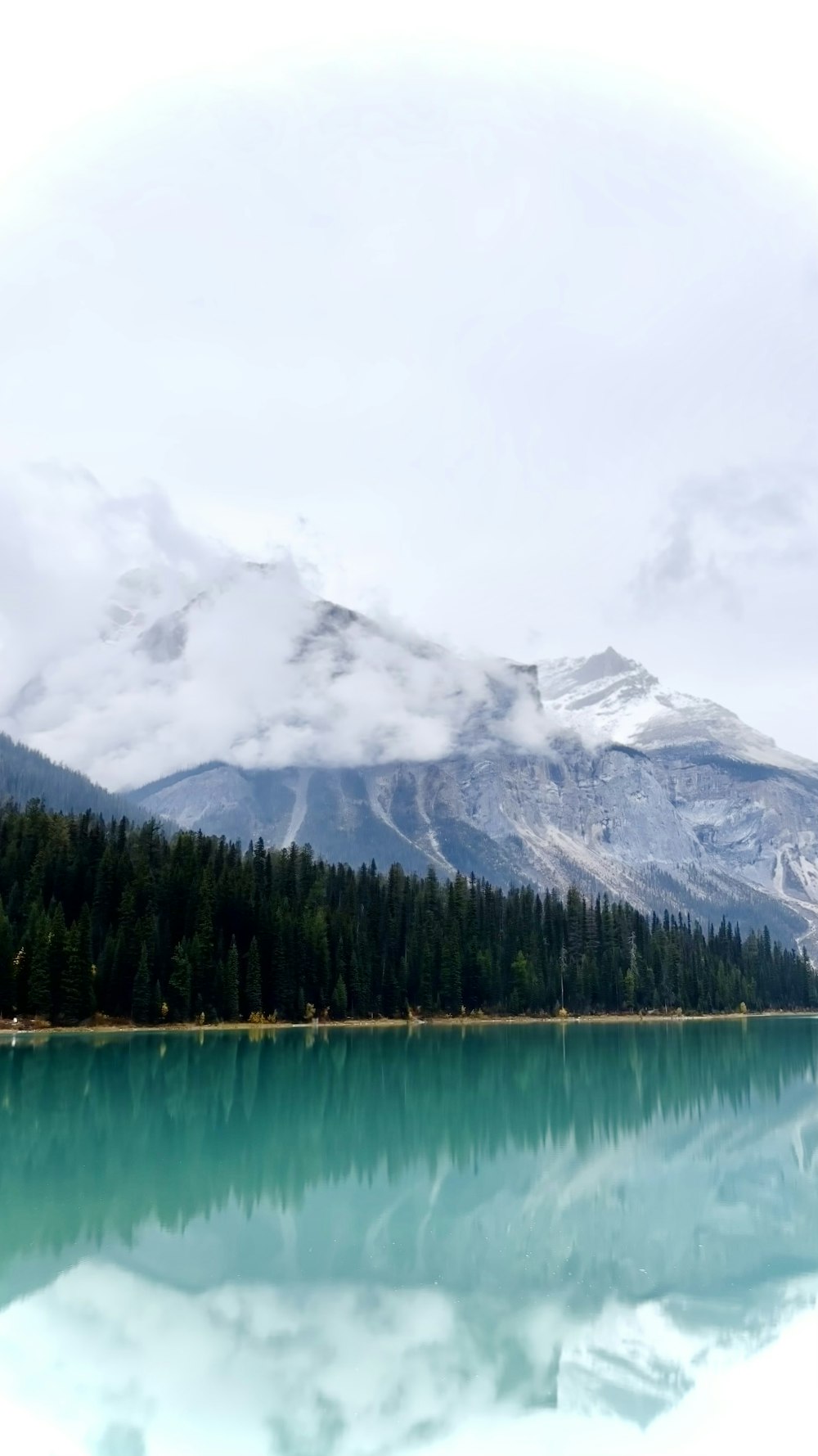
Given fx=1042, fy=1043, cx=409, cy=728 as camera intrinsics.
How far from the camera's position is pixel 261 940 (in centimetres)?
10338

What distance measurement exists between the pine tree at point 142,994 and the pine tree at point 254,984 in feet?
37.8

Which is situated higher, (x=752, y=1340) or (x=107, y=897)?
(x=107, y=897)

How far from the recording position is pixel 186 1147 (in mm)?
32719

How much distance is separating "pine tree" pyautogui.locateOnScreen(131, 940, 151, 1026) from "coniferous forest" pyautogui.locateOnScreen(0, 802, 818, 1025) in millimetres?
155

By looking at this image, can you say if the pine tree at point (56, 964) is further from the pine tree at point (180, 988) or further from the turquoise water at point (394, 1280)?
the turquoise water at point (394, 1280)

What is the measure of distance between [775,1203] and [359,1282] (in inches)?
587

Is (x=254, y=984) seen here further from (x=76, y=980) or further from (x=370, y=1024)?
(x=76, y=980)

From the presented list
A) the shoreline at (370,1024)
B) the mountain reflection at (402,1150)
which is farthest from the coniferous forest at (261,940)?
the mountain reflection at (402,1150)

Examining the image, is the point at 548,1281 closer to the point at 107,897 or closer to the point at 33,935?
the point at 33,935

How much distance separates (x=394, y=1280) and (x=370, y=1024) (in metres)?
91.9

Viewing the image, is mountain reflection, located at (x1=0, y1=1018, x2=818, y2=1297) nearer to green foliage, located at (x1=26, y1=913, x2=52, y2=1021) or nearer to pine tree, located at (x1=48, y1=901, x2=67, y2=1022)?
green foliage, located at (x1=26, y1=913, x2=52, y2=1021)

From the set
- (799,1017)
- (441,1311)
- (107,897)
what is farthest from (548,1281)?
(799,1017)

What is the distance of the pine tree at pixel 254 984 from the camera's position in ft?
320

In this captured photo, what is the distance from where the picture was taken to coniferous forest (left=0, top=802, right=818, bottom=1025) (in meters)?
87.6
